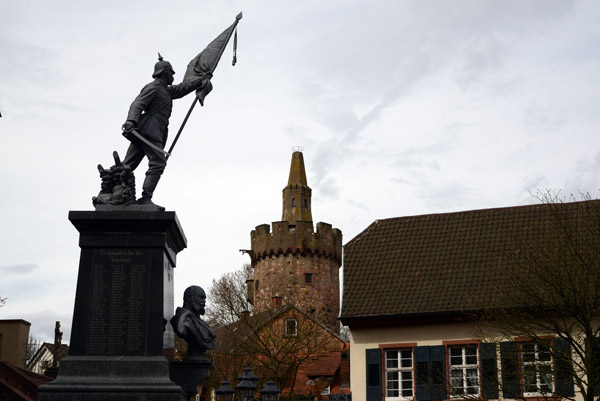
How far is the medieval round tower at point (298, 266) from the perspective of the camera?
Result: 223ft

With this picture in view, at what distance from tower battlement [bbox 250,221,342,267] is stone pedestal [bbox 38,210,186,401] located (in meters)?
59.1

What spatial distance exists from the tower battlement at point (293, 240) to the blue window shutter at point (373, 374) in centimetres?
4021

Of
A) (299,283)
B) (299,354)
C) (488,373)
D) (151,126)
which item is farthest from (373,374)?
(299,283)

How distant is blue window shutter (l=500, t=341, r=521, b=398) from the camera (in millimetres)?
22906

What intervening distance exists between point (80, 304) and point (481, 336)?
1821cm

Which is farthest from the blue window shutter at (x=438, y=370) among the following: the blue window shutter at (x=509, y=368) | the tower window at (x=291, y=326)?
the tower window at (x=291, y=326)

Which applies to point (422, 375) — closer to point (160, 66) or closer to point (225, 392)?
point (225, 392)

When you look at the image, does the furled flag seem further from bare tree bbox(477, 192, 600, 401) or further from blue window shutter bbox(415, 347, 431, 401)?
blue window shutter bbox(415, 347, 431, 401)

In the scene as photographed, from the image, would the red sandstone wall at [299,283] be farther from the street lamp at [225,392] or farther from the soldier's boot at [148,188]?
the soldier's boot at [148,188]

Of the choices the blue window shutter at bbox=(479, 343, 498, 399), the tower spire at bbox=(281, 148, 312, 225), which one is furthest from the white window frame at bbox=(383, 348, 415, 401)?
the tower spire at bbox=(281, 148, 312, 225)

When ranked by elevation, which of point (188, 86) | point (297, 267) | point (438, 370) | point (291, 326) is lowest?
point (438, 370)

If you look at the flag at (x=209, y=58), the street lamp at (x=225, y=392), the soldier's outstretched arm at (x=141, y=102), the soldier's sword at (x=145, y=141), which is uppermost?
the flag at (x=209, y=58)

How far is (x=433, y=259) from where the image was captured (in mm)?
29891

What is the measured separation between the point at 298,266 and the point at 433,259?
1536 inches
